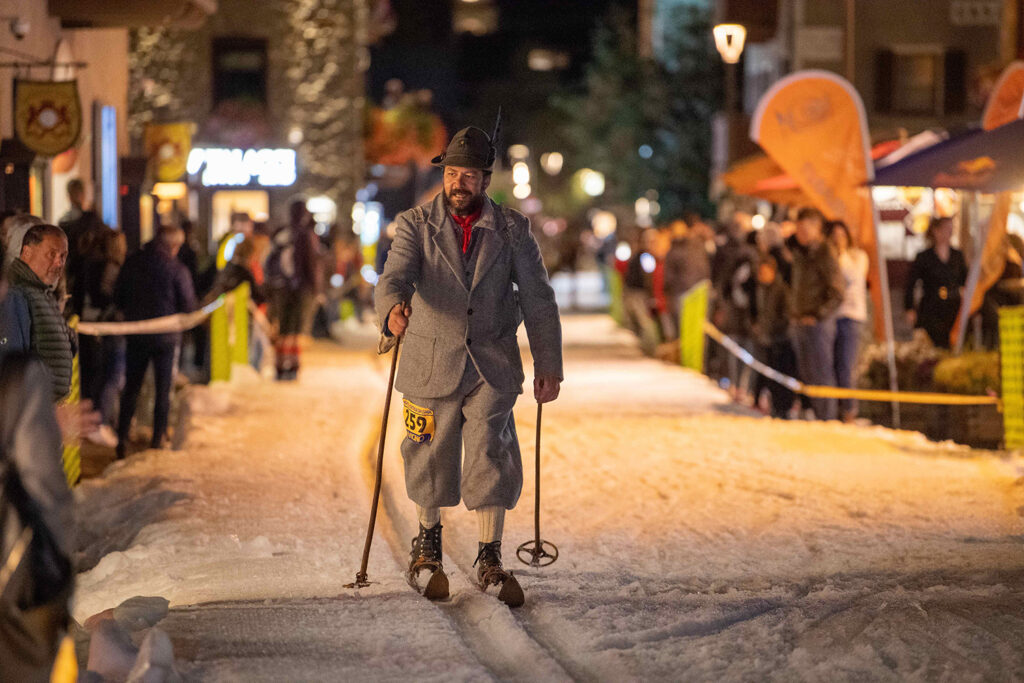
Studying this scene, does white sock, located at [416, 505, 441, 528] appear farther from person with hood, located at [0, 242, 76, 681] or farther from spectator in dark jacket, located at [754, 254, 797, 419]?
spectator in dark jacket, located at [754, 254, 797, 419]

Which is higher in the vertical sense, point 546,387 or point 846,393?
point 546,387

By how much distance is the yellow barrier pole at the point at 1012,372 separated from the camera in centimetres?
1037

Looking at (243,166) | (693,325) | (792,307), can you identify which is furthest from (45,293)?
(243,166)

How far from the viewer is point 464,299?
6.05m

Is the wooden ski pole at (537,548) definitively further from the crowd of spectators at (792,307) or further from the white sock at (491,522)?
the crowd of spectators at (792,307)

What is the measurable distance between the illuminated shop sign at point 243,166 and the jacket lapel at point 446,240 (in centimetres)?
2222

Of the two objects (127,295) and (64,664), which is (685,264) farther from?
(64,664)

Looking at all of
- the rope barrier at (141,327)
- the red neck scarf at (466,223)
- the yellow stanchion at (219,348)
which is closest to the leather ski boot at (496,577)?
the red neck scarf at (466,223)

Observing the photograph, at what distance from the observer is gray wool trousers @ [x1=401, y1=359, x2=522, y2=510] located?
19.8 ft

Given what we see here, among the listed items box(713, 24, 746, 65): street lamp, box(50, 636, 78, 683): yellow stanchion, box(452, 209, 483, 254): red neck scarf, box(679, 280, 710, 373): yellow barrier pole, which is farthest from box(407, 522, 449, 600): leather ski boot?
box(713, 24, 746, 65): street lamp

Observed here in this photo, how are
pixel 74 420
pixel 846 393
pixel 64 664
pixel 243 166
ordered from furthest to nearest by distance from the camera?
pixel 243 166 → pixel 846 393 → pixel 74 420 → pixel 64 664

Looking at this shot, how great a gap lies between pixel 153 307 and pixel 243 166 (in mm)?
17615

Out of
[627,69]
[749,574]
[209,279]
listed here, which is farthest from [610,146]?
[749,574]

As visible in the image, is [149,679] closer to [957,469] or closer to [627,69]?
[957,469]
